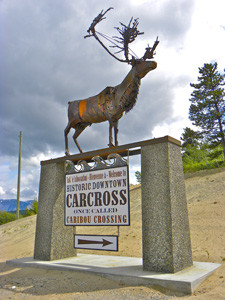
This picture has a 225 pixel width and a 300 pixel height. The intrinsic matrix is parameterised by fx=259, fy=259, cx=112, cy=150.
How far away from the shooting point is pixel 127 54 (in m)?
6.45

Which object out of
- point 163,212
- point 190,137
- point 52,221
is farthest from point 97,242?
point 190,137

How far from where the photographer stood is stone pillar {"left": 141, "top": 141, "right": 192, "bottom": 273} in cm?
509

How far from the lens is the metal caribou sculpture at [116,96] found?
613cm

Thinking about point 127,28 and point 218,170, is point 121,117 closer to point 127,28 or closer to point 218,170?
point 127,28

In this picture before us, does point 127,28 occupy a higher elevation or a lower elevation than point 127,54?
higher

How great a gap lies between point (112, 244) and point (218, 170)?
14156mm

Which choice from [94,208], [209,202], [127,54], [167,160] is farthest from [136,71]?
[209,202]

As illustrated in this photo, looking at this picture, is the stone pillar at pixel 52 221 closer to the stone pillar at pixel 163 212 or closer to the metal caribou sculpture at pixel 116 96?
the metal caribou sculpture at pixel 116 96

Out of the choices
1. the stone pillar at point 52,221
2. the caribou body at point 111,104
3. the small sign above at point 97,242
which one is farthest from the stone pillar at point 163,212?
the stone pillar at point 52,221

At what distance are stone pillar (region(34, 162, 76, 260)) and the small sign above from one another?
804 millimetres

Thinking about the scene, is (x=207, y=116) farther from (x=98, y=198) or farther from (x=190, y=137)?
(x=98, y=198)

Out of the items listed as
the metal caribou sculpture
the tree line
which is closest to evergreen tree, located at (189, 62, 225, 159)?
the tree line

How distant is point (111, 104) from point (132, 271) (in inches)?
155

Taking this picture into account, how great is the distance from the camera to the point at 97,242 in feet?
20.2
